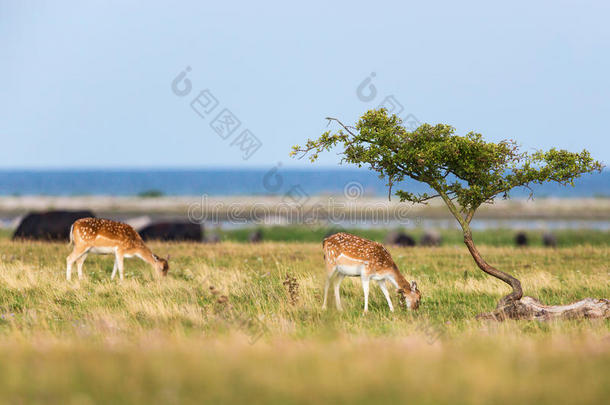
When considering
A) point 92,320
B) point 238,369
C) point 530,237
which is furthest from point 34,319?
point 530,237

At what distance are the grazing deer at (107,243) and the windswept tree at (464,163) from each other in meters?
6.57

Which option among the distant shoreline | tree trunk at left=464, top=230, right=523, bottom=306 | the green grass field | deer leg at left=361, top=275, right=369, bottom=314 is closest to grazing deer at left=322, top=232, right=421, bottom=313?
deer leg at left=361, top=275, right=369, bottom=314

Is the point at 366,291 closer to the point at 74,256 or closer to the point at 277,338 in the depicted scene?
the point at 277,338

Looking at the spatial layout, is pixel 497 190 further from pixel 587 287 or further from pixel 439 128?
pixel 587 287

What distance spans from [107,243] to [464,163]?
9.65 meters

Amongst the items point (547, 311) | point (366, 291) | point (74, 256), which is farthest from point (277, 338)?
point (74, 256)

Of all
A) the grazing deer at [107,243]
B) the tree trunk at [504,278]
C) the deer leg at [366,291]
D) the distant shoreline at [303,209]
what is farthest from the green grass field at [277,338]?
the distant shoreline at [303,209]

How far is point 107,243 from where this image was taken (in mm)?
17688

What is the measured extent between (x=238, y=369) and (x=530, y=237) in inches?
1486

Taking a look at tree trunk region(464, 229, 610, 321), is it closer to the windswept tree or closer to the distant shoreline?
the windswept tree

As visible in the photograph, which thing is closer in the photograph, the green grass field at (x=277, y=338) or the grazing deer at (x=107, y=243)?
the green grass field at (x=277, y=338)

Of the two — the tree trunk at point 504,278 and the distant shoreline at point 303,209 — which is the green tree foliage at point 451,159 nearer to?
the tree trunk at point 504,278

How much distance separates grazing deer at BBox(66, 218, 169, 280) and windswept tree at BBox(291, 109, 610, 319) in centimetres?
657

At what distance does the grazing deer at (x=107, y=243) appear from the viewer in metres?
17.4
